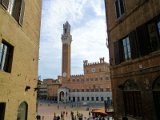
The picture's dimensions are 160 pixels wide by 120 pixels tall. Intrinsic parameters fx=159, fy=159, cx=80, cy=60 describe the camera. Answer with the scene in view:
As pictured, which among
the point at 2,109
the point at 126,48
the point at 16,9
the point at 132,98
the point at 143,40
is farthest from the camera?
→ the point at 126,48

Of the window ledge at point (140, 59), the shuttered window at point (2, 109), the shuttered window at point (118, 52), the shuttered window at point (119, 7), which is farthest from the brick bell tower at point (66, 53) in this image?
the shuttered window at point (2, 109)

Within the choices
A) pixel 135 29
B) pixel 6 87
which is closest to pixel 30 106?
pixel 6 87

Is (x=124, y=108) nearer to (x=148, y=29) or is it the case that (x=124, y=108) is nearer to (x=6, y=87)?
(x=148, y=29)

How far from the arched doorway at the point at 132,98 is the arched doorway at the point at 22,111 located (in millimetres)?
6760

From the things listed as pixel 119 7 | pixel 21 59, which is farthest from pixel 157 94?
pixel 21 59

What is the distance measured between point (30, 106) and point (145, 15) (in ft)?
31.7

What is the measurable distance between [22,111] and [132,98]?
7070mm

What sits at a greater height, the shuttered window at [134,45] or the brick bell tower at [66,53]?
the brick bell tower at [66,53]

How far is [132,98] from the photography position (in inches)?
395

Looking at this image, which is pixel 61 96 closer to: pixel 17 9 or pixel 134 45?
pixel 17 9

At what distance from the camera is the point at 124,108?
36.1ft

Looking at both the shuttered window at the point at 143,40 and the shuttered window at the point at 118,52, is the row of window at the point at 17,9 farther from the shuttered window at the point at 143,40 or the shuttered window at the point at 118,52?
the shuttered window at the point at 143,40

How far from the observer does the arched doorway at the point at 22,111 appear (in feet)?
32.0

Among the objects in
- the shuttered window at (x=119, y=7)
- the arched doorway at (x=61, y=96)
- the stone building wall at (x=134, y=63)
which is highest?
the shuttered window at (x=119, y=7)
